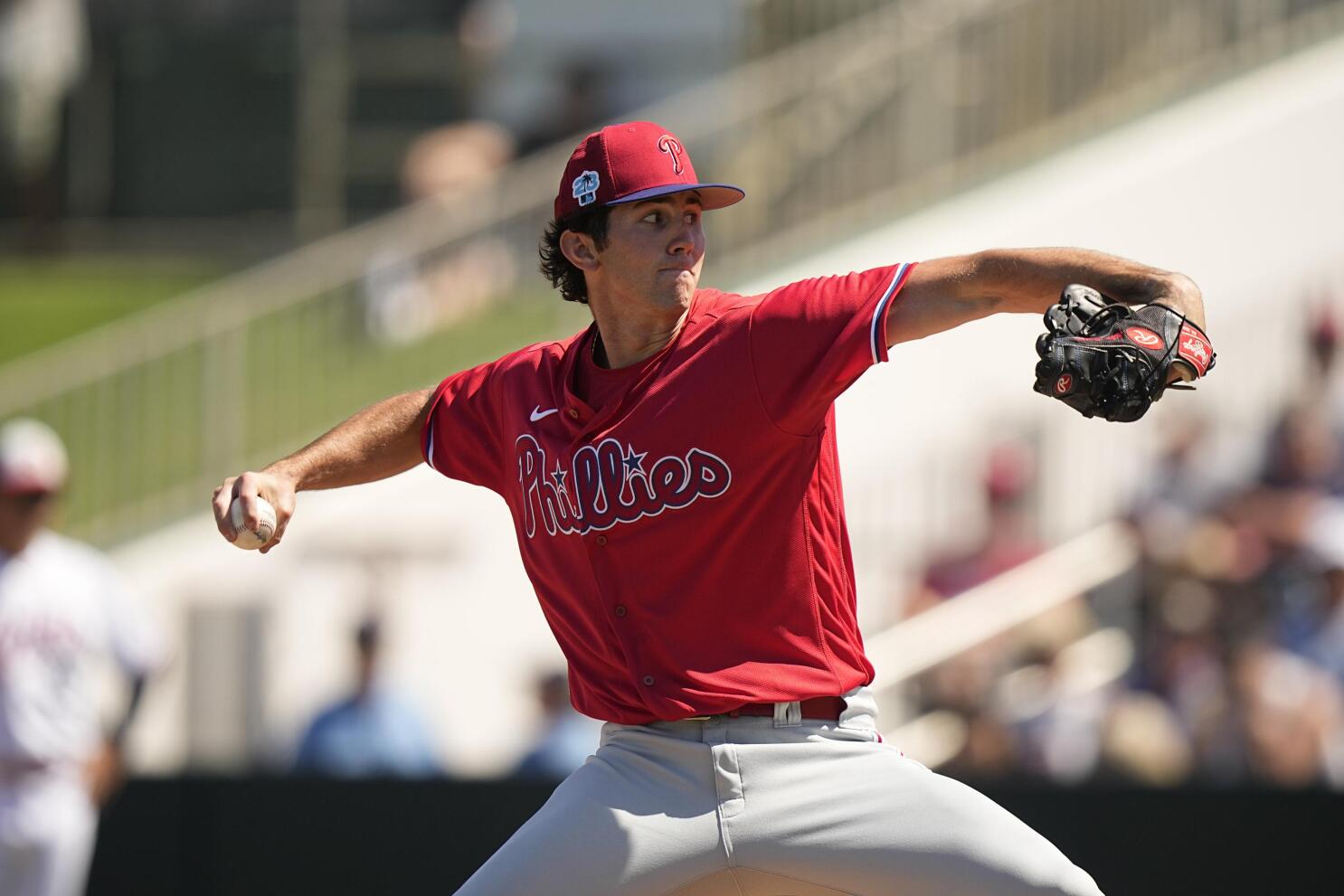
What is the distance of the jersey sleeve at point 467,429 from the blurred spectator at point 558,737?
3913mm

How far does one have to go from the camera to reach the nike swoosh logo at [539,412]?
475 cm

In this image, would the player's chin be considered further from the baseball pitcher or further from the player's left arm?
the player's left arm

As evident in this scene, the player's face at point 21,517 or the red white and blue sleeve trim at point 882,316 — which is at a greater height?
the red white and blue sleeve trim at point 882,316

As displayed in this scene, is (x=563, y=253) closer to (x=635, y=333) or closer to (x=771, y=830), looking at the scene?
(x=635, y=333)

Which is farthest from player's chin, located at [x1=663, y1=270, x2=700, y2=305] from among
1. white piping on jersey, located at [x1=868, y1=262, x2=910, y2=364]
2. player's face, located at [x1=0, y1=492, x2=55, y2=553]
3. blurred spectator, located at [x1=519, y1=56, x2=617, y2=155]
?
blurred spectator, located at [x1=519, y1=56, x2=617, y2=155]

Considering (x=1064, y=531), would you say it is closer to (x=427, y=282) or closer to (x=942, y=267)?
(x=427, y=282)

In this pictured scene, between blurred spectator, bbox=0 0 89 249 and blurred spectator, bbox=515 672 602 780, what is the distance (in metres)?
8.11

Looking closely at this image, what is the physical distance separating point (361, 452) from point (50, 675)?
3.50m

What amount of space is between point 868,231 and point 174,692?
15.5ft

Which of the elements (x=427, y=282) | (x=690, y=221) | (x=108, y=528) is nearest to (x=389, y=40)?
(x=427, y=282)

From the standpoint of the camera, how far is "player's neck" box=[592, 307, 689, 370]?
464 centimetres

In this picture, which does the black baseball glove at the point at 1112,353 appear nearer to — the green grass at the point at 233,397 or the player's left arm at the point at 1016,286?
the player's left arm at the point at 1016,286

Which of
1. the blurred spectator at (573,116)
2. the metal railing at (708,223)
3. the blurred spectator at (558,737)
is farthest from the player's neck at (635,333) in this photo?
the blurred spectator at (573,116)

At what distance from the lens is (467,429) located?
502 centimetres
